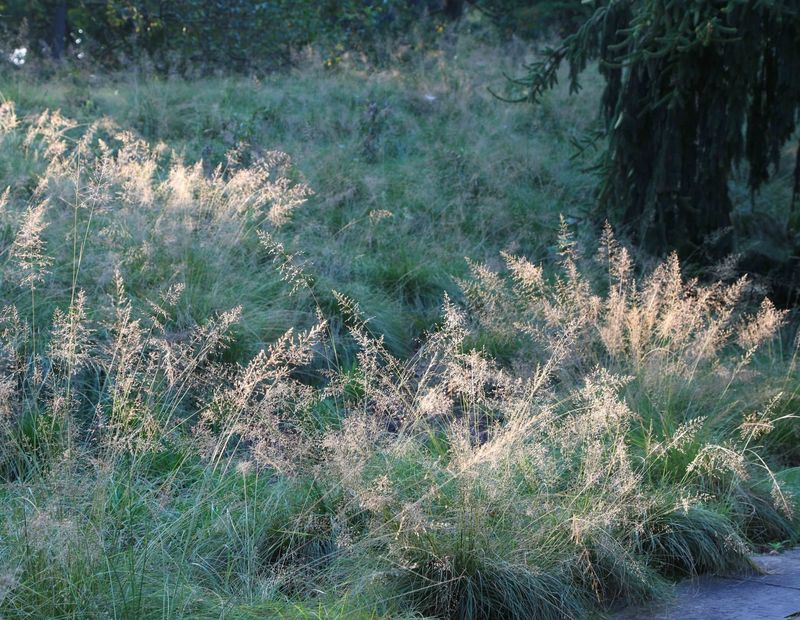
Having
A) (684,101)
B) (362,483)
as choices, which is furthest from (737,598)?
(684,101)

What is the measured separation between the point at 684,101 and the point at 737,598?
4907mm

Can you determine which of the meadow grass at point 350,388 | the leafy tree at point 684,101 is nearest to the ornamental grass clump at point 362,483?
the meadow grass at point 350,388

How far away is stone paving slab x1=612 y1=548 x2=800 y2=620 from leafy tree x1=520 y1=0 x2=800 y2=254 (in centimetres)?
423

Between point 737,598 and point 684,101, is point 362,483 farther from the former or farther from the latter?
point 684,101

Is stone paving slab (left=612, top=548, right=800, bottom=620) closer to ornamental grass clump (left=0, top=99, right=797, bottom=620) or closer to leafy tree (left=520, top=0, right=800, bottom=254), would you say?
ornamental grass clump (left=0, top=99, right=797, bottom=620)

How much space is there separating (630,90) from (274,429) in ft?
17.8

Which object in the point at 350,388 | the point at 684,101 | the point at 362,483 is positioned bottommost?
the point at 350,388

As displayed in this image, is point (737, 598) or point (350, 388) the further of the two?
point (350, 388)

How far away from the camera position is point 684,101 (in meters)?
8.04

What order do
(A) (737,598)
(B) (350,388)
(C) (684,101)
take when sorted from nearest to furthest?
(A) (737,598)
(B) (350,388)
(C) (684,101)

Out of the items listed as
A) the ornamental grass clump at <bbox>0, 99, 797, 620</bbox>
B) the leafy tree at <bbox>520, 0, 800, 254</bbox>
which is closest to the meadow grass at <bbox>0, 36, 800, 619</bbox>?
the ornamental grass clump at <bbox>0, 99, 797, 620</bbox>

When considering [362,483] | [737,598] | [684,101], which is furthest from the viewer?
[684,101]

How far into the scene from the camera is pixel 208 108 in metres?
11.6

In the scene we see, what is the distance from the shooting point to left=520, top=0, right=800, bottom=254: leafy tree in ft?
24.8
